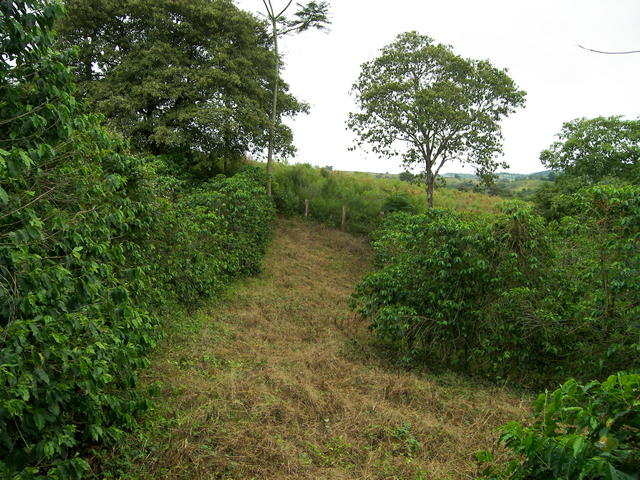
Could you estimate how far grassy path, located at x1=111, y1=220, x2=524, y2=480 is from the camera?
3.56 metres

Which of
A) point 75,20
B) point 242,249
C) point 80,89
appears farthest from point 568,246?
point 75,20

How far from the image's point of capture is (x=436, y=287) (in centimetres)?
672

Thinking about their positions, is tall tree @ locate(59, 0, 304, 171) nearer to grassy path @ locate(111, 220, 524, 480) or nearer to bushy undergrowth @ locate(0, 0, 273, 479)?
grassy path @ locate(111, 220, 524, 480)

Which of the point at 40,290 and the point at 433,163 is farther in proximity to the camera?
the point at 433,163

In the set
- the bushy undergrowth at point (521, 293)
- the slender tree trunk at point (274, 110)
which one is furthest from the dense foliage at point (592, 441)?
the slender tree trunk at point (274, 110)

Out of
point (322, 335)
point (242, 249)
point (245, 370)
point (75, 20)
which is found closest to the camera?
point (245, 370)

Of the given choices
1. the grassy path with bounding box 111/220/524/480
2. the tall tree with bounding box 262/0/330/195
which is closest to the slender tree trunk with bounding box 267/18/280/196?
the tall tree with bounding box 262/0/330/195

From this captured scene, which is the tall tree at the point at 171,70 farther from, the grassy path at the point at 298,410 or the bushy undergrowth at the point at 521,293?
the bushy undergrowth at the point at 521,293

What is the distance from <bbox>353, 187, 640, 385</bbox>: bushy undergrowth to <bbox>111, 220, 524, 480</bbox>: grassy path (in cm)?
70

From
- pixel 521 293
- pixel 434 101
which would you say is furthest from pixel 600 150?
pixel 521 293

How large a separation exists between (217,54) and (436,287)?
12116 mm

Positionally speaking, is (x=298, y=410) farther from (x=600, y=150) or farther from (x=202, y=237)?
(x=600, y=150)

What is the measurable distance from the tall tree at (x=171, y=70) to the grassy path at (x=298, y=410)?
8774mm

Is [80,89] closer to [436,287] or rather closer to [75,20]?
[75,20]
